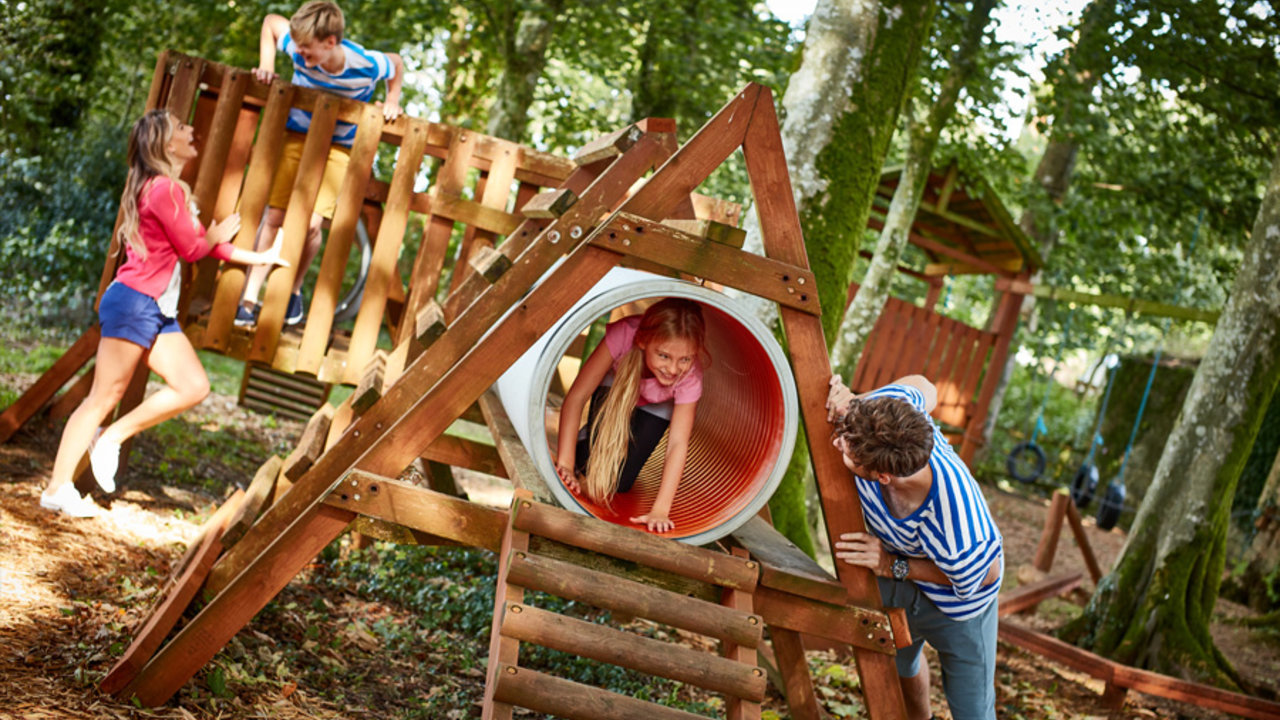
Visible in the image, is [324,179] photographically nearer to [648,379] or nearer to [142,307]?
[142,307]

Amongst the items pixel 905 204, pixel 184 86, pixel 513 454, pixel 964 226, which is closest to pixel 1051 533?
pixel 905 204

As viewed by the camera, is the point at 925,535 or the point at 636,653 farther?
the point at 925,535

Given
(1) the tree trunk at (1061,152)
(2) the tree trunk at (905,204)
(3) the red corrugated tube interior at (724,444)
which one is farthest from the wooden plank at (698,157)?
(1) the tree trunk at (1061,152)

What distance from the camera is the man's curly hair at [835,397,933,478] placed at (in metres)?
3.06

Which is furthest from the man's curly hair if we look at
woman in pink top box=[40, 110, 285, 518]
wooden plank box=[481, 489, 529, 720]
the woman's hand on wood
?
the woman's hand on wood

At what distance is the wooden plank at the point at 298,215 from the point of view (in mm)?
4977

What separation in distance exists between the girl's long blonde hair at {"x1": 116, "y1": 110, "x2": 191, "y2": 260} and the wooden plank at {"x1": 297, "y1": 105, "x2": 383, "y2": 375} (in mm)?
893

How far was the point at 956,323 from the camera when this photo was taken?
13172 millimetres

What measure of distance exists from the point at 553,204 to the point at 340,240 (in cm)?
161

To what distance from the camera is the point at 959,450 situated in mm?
14266

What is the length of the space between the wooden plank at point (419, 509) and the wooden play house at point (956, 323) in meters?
9.47

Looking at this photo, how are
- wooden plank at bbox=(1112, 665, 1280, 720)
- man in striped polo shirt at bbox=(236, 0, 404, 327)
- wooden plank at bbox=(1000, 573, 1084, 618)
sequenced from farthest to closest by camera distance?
wooden plank at bbox=(1000, 573, 1084, 618) → wooden plank at bbox=(1112, 665, 1280, 720) → man in striped polo shirt at bbox=(236, 0, 404, 327)

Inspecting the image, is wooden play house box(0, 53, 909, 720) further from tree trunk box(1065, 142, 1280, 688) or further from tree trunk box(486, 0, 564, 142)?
tree trunk box(486, 0, 564, 142)

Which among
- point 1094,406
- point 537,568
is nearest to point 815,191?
point 537,568
